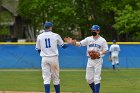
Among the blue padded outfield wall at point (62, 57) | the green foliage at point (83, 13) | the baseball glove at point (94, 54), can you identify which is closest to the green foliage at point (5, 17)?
the green foliage at point (83, 13)

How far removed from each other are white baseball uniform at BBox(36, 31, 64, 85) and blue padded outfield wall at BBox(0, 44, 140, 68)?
20.6 m

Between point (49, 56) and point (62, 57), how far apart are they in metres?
21.3

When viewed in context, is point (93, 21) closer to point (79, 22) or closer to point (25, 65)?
point (79, 22)

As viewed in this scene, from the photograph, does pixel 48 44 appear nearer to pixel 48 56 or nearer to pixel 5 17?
pixel 48 56

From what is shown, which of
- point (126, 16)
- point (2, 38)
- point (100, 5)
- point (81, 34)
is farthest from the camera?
point (2, 38)

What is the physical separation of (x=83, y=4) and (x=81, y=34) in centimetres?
443

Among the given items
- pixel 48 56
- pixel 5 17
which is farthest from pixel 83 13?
pixel 48 56

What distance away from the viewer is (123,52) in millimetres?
35281

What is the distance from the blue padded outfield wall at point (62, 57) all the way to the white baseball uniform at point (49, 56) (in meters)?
20.6

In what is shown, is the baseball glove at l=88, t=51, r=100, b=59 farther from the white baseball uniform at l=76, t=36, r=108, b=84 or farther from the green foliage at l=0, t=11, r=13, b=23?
the green foliage at l=0, t=11, r=13, b=23

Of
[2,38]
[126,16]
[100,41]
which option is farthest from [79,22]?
[100,41]

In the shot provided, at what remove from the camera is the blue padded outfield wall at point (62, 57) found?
3478 centimetres

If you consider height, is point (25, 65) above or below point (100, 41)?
below

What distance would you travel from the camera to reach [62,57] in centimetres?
3519
